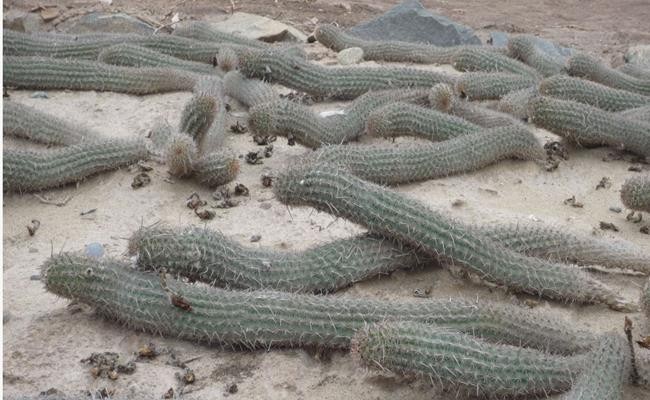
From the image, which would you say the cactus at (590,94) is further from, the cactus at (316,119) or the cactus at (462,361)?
the cactus at (462,361)

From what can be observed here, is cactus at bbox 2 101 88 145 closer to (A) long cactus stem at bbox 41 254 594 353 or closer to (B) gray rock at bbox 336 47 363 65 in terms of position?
(A) long cactus stem at bbox 41 254 594 353

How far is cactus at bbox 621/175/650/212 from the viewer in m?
4.76

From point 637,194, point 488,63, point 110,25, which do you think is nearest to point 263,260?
point 637,194

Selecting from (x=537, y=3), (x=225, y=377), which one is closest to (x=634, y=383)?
(x=225, y=377)

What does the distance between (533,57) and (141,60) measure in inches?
123

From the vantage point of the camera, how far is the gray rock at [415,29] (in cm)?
869

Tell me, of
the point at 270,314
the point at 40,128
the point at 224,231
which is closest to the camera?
the point at 270,314

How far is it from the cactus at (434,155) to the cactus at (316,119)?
54 cm

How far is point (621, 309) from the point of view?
154 inches

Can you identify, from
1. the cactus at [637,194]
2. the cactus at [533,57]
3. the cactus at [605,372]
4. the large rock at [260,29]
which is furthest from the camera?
the large rock at [260,29]

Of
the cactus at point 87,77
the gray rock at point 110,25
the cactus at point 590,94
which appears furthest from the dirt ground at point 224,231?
the gray rock at point 110,25

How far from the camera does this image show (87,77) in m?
6.71

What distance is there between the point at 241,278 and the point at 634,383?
1.58 metres

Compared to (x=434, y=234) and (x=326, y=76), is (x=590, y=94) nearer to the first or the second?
(x=326, y=76)
